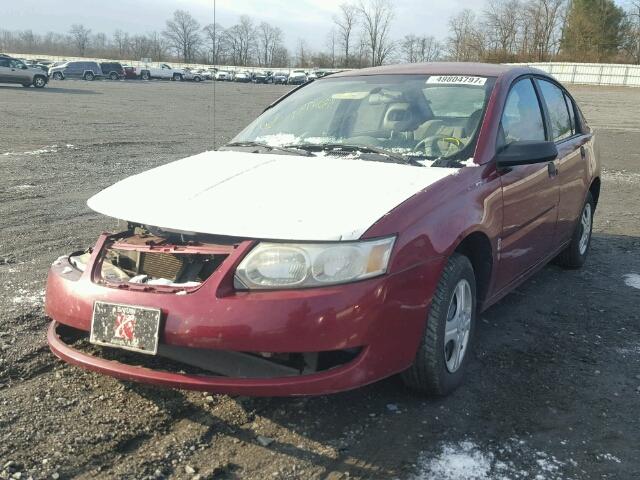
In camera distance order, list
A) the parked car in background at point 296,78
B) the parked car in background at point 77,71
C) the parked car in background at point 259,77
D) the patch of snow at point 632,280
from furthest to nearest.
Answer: the parked car in background at point 259,77, the parked car in background at point 296,78, the parked car in background at point 77,71, the patch of snow at point 632,280

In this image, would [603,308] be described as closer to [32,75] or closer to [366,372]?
[366,372]

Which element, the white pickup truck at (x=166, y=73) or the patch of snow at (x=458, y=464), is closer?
the patch of snow at (x=458, y=464)

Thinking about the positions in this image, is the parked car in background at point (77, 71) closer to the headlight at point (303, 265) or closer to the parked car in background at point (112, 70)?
the parked car in background at point (112, 70)

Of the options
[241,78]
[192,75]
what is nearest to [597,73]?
[241,78]

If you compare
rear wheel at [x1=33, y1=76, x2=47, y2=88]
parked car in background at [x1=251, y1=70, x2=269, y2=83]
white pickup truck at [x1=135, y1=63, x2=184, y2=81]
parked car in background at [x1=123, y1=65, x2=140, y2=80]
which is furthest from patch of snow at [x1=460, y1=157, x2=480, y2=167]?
parked car in background at [x1=251, y1=70, x2=269, y2=83]

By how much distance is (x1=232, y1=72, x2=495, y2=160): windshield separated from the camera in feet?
12.3

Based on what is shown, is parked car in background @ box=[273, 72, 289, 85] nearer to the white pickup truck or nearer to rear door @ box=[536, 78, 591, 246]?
the white pickup truck

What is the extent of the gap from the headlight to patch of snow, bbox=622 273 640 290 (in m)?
3.45

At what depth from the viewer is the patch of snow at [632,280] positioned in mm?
5211

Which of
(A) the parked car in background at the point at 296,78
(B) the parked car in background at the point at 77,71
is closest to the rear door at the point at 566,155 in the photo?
(B) the parked car in background at the point at 77,71

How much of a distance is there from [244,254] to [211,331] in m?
0.34

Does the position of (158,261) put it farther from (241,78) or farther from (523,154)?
(241,78)

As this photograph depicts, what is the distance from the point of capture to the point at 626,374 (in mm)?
3578

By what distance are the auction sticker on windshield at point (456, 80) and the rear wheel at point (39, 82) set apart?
128ft
